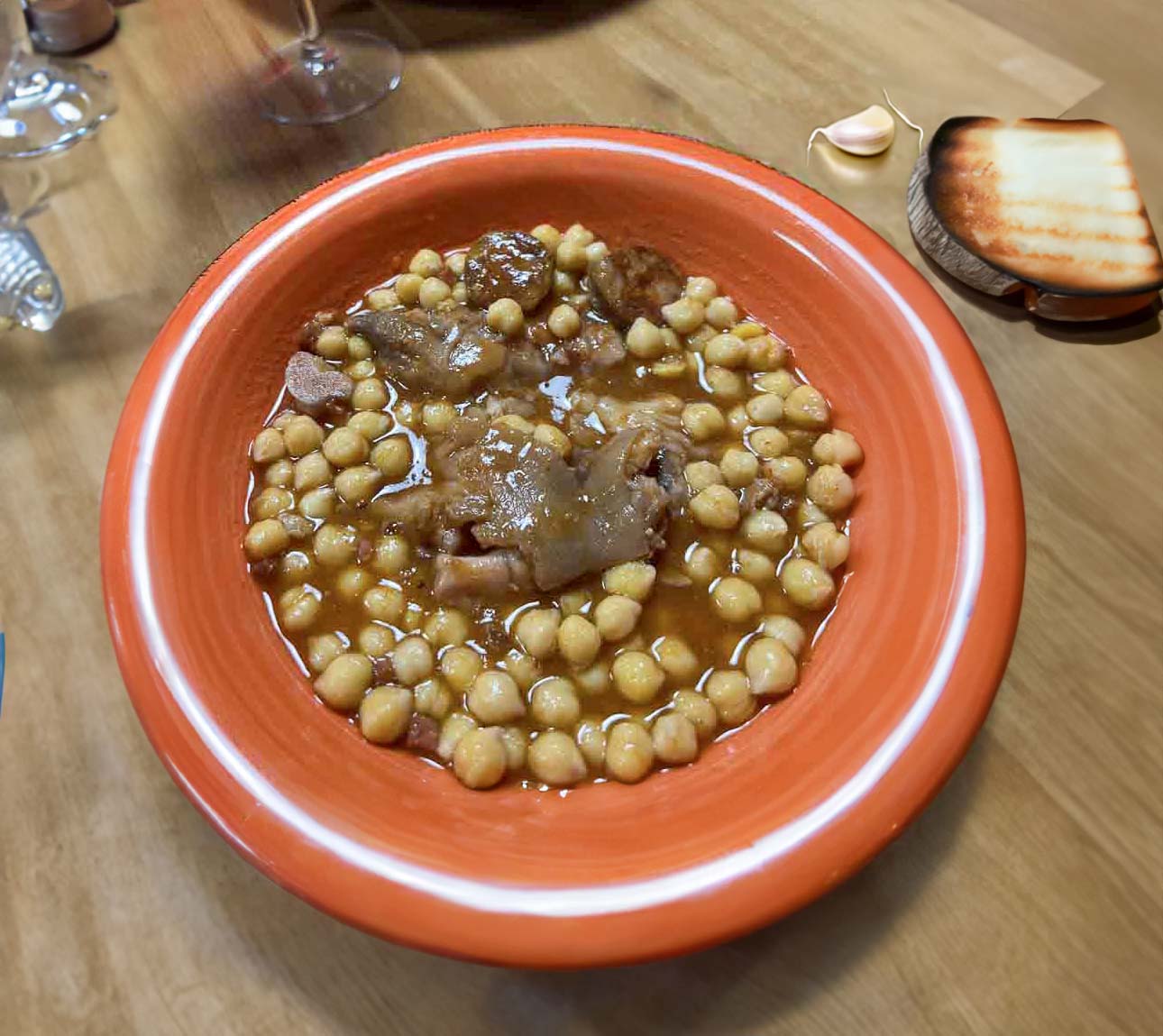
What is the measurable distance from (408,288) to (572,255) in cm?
43

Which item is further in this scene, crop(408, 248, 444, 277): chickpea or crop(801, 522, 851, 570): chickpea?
crop(408, 248, 444, 277): chickpea

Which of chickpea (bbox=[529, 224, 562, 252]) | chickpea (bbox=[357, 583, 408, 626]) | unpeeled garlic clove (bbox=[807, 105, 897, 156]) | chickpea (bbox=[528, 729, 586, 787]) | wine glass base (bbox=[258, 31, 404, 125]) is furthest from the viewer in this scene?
wine glass base (bbox=[258, 31, 404, 125])

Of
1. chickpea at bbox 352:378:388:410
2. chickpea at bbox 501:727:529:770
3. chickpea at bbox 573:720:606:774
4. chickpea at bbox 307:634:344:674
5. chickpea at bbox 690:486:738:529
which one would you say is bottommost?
chickpea at bbox 573:720:606:774

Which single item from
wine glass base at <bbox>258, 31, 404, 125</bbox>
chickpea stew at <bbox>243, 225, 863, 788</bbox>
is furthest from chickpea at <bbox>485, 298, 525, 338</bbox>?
wine glass base at <bbox>258, 31, 404, 125</bbox>

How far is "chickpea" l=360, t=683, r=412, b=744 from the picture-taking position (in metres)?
1.63

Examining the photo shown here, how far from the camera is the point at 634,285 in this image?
2.15 m

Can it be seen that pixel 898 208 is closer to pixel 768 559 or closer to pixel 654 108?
pixel 654 108

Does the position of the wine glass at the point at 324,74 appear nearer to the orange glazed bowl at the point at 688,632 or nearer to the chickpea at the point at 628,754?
the orange glazed bowl at the point at 688,632

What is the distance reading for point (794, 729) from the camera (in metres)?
1.60

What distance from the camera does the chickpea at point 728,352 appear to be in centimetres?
208

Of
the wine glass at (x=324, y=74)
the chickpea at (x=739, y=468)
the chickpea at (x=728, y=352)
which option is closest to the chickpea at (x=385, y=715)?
the chickpea at (x=739, y=468)

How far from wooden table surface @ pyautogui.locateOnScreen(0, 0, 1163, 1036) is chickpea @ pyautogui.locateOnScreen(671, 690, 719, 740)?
1.19ft

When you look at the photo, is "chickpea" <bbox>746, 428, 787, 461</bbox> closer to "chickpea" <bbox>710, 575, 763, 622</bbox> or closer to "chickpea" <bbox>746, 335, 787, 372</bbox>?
"chickpea" <bbox>746, 335, 787, 372</bbox>

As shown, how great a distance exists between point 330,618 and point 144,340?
3.57ft
